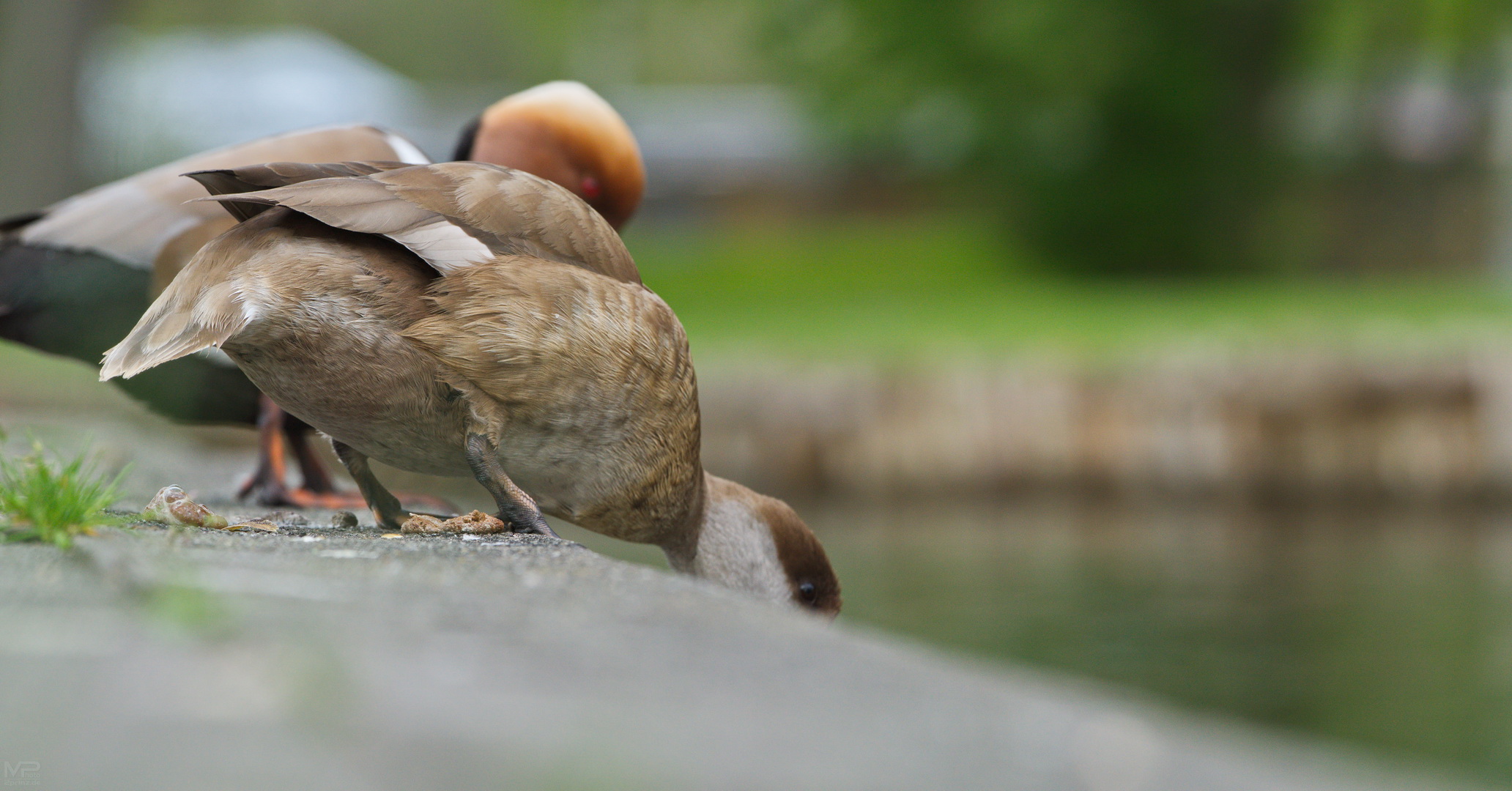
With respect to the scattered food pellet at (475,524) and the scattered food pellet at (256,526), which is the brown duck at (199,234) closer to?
the scattered food pellet at (256,526)

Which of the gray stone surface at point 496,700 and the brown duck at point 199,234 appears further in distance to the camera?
the brown duck at point 199,234

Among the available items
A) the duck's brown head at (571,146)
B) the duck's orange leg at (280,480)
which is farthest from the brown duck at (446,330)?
the duck's brown head at (571,146)

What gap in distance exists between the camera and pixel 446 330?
2.56 metres

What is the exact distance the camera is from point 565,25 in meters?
17.3

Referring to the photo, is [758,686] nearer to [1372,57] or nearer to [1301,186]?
[1372,57]

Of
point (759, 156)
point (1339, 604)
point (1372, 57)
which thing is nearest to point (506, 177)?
point (1339, 604)

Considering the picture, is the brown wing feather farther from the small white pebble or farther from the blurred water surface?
the blurred water surface

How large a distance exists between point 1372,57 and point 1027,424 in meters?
7.36

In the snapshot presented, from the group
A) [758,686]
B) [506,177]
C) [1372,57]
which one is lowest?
[758,686]

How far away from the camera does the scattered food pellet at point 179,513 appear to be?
259 cm

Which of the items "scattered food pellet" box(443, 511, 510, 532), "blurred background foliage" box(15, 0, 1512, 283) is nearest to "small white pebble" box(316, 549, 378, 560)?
"scattered food pellet" box(443, 511, 510, 532)

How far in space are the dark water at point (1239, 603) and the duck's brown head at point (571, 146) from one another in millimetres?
2436

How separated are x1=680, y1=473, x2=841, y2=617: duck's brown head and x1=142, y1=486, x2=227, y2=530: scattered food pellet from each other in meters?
1.07

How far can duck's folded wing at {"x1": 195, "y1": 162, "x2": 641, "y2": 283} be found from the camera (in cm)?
248
